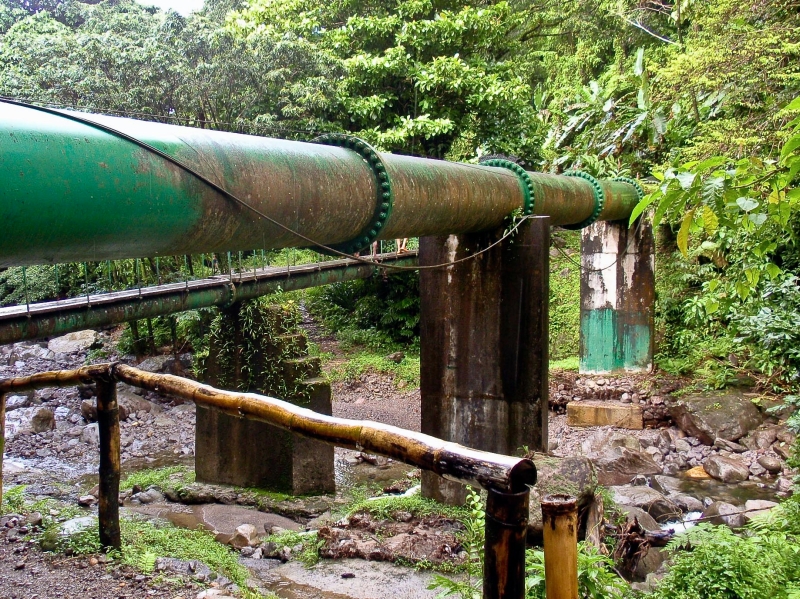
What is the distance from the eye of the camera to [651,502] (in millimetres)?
6648

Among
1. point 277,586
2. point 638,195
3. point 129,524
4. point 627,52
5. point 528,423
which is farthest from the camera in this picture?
point 627,52

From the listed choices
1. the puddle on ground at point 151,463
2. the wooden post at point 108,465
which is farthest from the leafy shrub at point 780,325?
the puddle on ground at point 151,463

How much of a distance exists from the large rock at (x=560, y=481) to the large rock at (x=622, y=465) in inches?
124

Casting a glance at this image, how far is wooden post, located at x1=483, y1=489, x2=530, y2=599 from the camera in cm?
188

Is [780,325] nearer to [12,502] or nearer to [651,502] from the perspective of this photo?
[651,502]

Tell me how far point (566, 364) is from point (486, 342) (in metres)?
6.80

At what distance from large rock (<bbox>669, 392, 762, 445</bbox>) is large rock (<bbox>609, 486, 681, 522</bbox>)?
99.1 inches

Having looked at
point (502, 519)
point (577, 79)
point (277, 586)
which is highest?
point (577, 79)

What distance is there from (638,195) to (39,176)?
817 centimetres

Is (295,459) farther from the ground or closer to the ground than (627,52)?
closer to the ground

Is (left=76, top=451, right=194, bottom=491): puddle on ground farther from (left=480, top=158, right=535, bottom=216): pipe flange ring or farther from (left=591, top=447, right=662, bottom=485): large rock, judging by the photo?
(left=480, top=158, right=535, bottom=216): pipe flange ring

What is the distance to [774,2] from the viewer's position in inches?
361

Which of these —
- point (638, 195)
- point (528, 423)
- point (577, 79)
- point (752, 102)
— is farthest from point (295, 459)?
point (577, 79)

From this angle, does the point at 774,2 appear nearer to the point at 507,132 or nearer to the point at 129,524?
the point at 507,132
